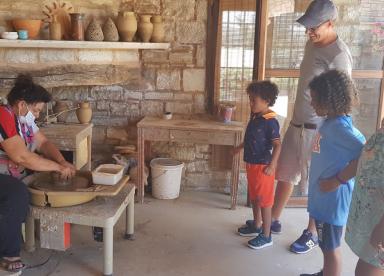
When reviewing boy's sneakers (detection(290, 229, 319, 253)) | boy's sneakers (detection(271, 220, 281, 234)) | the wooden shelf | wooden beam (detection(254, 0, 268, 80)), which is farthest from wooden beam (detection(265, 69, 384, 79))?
boy's sneakers (detection(290, 229, 319, 253))

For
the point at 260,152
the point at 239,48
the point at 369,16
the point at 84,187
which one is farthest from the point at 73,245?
the point at 369,16

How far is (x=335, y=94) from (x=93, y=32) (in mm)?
2224

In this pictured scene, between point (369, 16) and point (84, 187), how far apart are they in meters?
2.70

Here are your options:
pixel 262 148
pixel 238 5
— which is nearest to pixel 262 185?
pixel 262 148

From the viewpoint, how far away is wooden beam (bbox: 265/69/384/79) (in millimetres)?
3604

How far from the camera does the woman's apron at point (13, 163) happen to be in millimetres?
2640

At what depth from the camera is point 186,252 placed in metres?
2.97

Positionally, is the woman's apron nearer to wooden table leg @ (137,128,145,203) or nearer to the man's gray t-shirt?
wooden table leg @ (137,128,145,203)

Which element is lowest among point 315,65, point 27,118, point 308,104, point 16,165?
point 16,165

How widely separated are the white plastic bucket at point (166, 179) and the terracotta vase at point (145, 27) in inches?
44.0

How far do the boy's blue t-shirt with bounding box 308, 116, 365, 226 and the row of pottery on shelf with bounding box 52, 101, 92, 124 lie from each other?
2.19 m

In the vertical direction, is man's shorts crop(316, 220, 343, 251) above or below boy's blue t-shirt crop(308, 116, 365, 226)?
below

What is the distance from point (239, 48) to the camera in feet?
12.6

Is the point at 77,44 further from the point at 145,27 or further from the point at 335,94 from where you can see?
the point at 335,94
